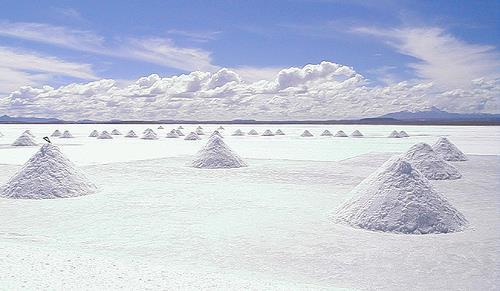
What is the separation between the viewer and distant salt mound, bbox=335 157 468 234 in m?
6.91

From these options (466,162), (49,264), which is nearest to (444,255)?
(49,264)

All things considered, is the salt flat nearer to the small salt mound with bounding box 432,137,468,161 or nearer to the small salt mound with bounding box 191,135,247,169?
the small salt mound with bounding box 191,135,247,169

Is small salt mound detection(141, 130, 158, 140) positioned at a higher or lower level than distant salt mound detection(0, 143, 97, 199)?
lower

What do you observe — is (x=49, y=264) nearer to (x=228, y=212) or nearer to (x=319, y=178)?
(x=228, y=212)

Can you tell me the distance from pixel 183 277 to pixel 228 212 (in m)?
3.57

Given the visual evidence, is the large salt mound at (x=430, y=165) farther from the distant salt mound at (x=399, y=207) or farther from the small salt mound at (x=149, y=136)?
the small salt mound at (x=149, y=136)

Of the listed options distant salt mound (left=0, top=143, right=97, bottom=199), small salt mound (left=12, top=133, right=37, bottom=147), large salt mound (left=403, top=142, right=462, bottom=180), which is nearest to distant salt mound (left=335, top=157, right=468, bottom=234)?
large salt mound (left=403, top=142, right=462, bottom=180)

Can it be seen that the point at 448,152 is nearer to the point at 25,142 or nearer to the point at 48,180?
the point at 48,180

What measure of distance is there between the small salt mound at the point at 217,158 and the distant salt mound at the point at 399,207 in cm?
835

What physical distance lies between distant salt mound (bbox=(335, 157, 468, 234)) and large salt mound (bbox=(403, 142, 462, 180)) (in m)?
5.47

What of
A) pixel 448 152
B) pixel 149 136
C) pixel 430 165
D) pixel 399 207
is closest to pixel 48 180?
pixel 399 207

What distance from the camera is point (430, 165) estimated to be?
13430 mm

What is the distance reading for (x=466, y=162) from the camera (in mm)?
18188

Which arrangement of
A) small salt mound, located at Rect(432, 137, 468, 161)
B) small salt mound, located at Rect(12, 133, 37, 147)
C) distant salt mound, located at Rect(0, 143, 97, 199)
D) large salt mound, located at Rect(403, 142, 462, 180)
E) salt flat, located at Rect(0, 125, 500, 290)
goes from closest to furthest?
salt flat, located at Rect(0, 125, 500, 290) < distant salt mound, located at Rect(0, 143, 97, 199) < large salt mound, located at Rect(403, 142, 462, 180) < small salt mound, located at Rect(432, 137, 468, 161) < small salt mound, located at Rect(12, 133, 37, 147)
